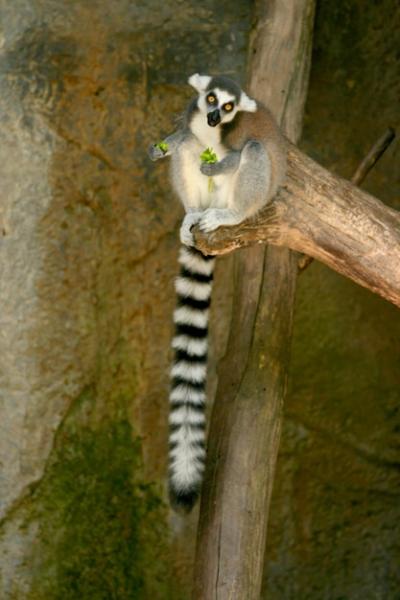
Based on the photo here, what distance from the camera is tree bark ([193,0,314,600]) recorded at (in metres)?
3.96

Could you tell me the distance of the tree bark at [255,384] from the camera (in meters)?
3.96

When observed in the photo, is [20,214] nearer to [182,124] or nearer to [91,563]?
[182,124]

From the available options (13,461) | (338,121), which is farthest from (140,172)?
(13,461)

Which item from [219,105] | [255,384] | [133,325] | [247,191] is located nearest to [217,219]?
[247,191]

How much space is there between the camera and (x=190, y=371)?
4.05 metres

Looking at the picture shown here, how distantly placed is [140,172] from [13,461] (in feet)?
4.74

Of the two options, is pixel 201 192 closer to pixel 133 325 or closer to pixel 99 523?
pixel 133 325

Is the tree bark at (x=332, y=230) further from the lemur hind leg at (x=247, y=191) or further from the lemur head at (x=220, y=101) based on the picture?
the lemur head at (x=220, y=101)

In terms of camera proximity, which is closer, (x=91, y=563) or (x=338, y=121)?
(x=91, y=563)

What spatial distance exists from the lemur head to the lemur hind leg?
0.15m

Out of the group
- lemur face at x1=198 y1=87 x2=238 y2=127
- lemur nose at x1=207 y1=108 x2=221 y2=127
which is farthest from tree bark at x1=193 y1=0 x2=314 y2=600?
lemur nose at x1=207 y1=108 x2=221 y2=127

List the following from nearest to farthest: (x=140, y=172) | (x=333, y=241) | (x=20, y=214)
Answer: (x=333, y=241)
(x=20, y=214)
(x=140, y=172)

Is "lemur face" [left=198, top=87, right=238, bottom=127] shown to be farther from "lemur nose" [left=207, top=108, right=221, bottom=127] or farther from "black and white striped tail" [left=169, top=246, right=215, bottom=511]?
"black and white striped tail" [left=169, top=246, right=215, bottom=511]

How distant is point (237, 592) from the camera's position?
12.8 ft
